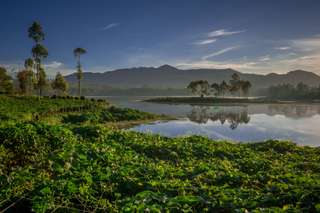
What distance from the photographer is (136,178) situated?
7.98 meters

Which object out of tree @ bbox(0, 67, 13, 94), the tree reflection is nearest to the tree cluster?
tree @ bbox(0, 67, 13, 94)

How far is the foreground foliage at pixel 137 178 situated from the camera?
245 inches

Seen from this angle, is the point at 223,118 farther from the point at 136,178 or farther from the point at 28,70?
the point at 28,70

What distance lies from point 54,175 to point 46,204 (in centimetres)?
219

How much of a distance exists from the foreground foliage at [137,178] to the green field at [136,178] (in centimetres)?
2

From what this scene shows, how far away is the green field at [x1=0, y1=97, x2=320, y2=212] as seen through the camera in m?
6.20

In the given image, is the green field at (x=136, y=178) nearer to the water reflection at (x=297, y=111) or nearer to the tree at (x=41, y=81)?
the water reflection at (x=297, y=111)

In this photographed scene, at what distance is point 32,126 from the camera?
38.8ft

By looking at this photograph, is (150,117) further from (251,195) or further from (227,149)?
(251,195)

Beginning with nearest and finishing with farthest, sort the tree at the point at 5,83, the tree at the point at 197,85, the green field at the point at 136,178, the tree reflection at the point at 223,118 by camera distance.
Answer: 1. the green field at the point at 136,178
2. the tree reflection at the point at 223,118
3. the tree at the point at 5,83
4. the tree at the point at 197,85

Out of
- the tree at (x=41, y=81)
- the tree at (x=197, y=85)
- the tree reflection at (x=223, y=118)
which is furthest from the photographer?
the tree at (x=197, y=85)

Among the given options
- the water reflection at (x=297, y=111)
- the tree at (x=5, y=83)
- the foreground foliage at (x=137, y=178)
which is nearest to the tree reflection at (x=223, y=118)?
the water reflection at (x=297, y=111)

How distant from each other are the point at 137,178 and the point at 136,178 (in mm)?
40

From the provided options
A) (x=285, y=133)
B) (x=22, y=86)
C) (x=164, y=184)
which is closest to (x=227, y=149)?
(x=164, y=184)
